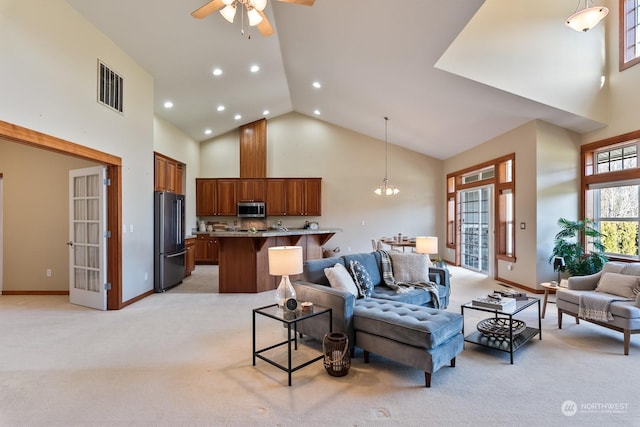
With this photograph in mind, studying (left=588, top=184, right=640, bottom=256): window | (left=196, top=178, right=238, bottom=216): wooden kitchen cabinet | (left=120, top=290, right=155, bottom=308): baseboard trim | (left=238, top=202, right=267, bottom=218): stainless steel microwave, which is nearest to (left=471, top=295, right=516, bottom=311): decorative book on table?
(left=588, top=184, right=640, bottom=256): window

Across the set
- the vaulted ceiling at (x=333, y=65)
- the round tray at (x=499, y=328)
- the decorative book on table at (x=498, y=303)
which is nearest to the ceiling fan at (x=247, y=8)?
the vaulted ceiling at (x=333, y=65)

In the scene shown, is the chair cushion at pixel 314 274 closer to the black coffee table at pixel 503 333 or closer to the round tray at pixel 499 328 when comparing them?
the black coffee table at pixel 503 333

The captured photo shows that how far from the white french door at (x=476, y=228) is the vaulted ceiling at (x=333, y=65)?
1.19 m

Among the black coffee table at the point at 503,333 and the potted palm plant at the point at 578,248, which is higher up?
the potted palm plant at the point at 578,248

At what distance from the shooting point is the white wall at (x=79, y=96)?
A: 129 inches

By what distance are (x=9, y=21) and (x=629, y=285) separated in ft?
21.8

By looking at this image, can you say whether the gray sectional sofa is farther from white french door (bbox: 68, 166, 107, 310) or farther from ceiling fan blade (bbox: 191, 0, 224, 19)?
white french door (bbox: 68, 166, 107, 310)

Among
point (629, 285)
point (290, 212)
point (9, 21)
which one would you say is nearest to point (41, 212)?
point (9, 21)

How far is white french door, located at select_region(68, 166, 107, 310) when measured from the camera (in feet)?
15.8

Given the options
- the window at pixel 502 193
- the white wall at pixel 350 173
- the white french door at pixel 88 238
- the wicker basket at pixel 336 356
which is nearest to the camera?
the wicker basket at pixel 336 356

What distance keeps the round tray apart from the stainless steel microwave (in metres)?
6.53

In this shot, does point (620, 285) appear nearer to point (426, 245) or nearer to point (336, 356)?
point (426, 245)

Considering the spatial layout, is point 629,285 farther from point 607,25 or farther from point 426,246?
point 607,25

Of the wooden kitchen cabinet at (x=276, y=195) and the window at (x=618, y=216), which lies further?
the wooden kitchen cabinet at (x=276, y=195)
